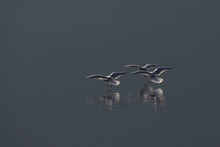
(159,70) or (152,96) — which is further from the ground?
(159,70)

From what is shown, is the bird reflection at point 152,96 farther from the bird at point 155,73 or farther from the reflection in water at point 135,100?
the bird at point 155,73

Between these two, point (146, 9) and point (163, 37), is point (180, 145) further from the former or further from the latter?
point (146, 9)

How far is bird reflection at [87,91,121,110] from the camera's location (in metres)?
71.9

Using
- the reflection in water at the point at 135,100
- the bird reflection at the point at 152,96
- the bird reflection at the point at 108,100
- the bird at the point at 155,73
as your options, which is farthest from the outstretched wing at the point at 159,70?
the bird reflection at the point at 108,100

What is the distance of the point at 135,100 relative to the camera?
72.9 m

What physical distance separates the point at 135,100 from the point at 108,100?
3.20 m

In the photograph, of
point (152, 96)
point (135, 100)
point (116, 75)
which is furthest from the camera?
point (116, 75)

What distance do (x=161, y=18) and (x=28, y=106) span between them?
162ft

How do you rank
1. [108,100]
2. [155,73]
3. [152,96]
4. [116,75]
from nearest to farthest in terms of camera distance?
[108,100] < [152,96] < [116,75] < [155,73]

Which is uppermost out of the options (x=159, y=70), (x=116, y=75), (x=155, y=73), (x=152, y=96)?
(x=159, y=70)

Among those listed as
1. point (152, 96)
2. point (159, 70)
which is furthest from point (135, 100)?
point (159, 70)

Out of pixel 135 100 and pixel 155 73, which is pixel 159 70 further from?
pixel 135 100

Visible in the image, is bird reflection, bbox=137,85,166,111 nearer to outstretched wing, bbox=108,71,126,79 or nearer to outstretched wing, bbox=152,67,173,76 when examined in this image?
outstretched wing, bbox=152,67,173,76

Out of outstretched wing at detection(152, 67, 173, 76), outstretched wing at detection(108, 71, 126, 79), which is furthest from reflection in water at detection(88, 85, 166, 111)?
outstretched wing at detection(152, 67, 173, 76)
